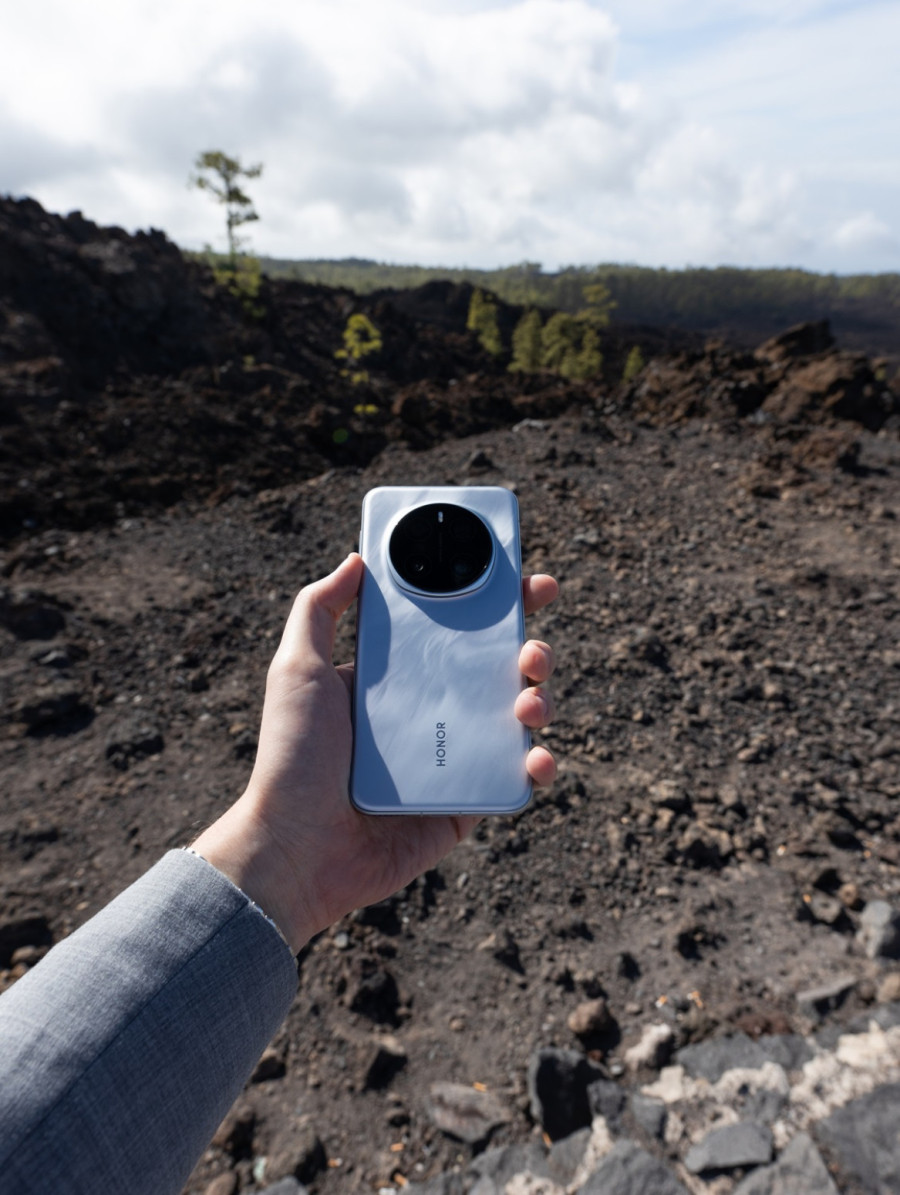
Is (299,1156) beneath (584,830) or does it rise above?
beneath

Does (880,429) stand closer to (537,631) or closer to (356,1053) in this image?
(537,631)

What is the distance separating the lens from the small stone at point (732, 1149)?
2418mm

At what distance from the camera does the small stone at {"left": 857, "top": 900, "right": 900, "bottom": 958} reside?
10.5 ft

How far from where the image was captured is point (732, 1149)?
2.45m

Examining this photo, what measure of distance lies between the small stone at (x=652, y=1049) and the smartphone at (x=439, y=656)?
5.54 ft

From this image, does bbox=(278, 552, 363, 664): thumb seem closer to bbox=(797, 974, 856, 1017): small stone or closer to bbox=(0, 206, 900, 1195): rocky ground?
bbox=(0, 206, 900, 1195): rocky ground

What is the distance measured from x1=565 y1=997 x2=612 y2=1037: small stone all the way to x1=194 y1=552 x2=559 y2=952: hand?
119 cm

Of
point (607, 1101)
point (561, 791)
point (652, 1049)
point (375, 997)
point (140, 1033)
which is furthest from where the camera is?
point (561, 791)

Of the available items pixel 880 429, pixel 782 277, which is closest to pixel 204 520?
pixel 880 429

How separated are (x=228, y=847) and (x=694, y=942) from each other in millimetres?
2624

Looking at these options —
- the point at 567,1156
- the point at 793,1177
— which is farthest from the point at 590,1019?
the point at 793,1177

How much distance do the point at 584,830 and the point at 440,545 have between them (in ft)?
7.76

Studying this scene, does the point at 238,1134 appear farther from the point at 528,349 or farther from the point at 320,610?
the point at 528,349

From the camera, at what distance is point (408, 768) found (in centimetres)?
211
